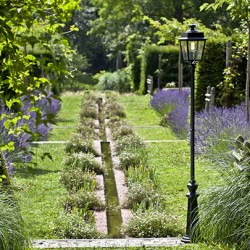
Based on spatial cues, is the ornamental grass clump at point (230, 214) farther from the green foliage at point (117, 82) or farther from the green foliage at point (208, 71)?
the green foliage at point (117, 82)

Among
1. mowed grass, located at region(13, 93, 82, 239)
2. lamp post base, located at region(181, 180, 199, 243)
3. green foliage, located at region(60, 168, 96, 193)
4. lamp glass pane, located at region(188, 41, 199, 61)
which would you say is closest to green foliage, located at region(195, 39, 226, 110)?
mowed grass, located at region(13, 93, 82, 239)

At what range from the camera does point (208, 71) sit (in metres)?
15.3

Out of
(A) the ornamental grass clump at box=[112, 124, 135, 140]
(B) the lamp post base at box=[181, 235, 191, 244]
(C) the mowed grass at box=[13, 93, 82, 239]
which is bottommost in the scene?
(C) the mowed grass at box=[13, 93, 82, 239]

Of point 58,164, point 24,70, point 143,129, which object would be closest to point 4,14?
point 24,70

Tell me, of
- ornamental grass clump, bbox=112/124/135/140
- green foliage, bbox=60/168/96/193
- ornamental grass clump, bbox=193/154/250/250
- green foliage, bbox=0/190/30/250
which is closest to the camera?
green foliage, bbox=0/190/30/250

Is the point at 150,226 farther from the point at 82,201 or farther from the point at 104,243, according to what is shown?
the point at 82,201

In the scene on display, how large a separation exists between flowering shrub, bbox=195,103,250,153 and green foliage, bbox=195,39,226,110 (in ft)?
6.35

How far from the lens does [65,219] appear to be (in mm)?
7586

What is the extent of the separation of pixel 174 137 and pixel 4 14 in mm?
11112

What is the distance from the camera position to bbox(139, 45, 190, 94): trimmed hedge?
89.0 ft

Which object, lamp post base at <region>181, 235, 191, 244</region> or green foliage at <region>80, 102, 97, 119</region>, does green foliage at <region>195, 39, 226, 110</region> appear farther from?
lamp post base at <region>181, 235, 191, 244</region>

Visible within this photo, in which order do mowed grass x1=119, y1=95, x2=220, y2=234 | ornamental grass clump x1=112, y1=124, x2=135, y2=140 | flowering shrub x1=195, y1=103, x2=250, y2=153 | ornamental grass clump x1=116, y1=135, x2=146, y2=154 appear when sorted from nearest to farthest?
mowed grass x1=119, y1=95, x2=220, y2=234
flowering shrub x1=195, y1=103, x2=250, y2=153
ornamental grass clump x1=116, y1=135, x2=146, y2=154
ornamental grass clump x1=112, y1=124, x2=135, y2=140

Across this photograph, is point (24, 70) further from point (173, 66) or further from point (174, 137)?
point (173, 66)

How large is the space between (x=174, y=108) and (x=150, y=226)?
10.3m
